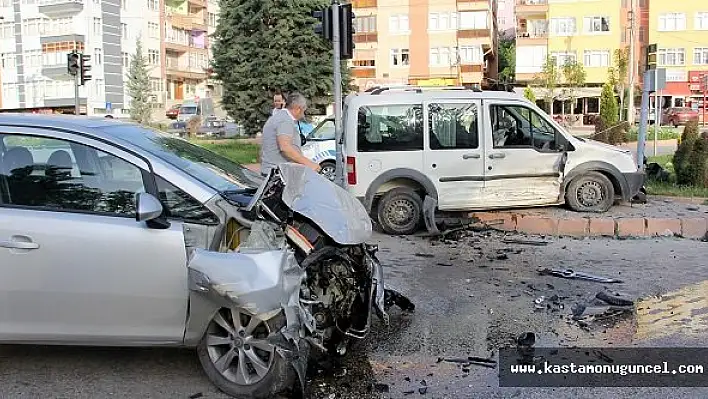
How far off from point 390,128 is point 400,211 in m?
1.17

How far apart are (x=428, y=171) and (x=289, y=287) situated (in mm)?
5942

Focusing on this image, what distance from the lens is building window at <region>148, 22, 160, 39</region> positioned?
71.1m

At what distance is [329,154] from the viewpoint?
16.5 m

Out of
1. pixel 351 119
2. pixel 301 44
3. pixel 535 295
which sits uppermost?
pixel 301 44

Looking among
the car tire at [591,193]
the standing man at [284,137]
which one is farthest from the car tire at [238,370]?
the car tire at [591,193]

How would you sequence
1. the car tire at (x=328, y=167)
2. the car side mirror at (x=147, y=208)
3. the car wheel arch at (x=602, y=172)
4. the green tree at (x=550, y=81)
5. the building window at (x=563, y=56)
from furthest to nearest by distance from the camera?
1. the building window at (x=563, y=56)
2. the green tree at (x=550, y=81)
3. the car tire at (x=328, y=167)
4. the car wheel arch at (x=602, y=172)
5. the car side mirror at (x=147, y=208)

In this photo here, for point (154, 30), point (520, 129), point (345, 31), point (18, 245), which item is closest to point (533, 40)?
point (154, 30)

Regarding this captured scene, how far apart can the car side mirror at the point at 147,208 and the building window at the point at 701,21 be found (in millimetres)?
65306

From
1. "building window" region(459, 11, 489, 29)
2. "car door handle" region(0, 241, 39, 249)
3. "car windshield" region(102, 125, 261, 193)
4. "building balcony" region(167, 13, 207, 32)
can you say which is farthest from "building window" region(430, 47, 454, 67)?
"car door handle" region(0, 241, 39, 249)

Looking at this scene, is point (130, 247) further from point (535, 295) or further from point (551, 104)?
point (551, 104)

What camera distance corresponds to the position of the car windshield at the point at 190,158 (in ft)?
15.1

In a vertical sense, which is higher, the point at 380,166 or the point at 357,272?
the point at 380,166

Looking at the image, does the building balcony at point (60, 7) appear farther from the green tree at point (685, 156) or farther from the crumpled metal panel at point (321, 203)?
the crumpled metal panel at point (321, 203)

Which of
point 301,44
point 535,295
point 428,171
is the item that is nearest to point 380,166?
point 428,171
